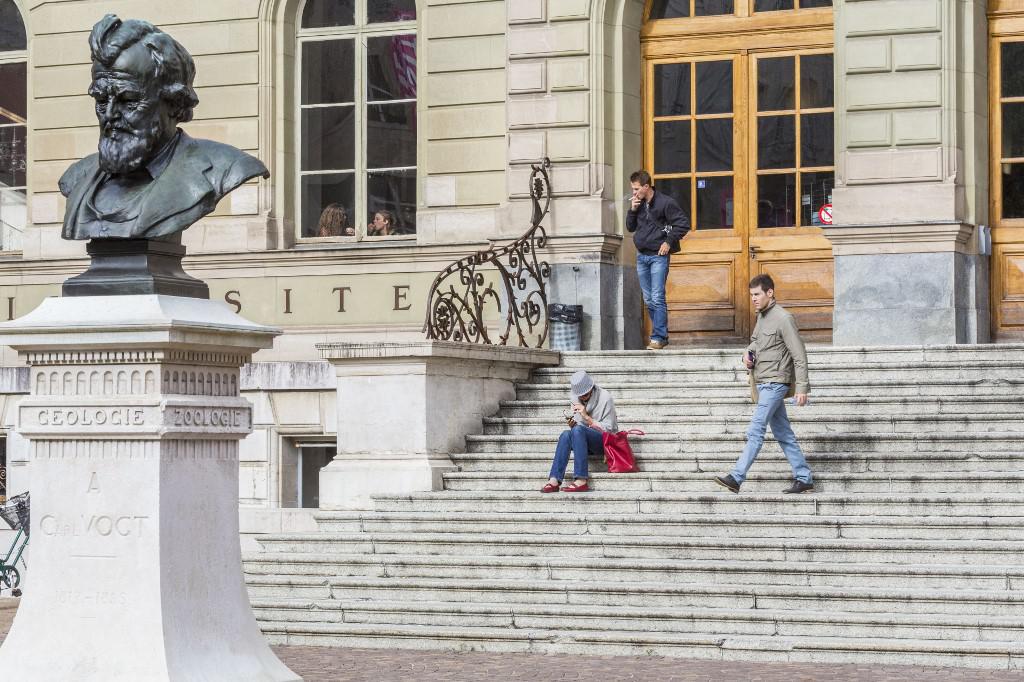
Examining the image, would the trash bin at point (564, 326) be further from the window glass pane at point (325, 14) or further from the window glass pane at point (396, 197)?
the window glass pane at point (325, 14)

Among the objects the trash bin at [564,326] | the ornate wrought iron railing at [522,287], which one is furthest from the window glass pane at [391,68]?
the trash bin at [564,326]

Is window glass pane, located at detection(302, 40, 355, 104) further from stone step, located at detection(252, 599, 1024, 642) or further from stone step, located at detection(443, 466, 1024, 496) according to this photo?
stone step, located at detection(252, 599, 1024, 642)

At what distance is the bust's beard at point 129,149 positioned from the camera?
9.72m

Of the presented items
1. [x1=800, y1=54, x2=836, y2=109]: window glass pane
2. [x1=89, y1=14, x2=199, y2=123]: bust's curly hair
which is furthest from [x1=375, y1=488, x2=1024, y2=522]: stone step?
[x1=800, y1=54, x2=836, y2=109]: window glass pane

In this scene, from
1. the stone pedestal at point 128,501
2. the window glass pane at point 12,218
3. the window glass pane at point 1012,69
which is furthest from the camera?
the window glass pane at point 12,218

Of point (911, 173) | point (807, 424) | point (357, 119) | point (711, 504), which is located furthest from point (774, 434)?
point (357, 119)

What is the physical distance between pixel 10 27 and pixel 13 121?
1.09 m

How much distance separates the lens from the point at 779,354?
1387cm

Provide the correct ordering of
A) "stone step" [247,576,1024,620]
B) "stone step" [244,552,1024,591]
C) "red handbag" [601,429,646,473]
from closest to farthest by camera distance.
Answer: "stone step" [247,576,1024,620], "stone step" [244,552,1024,591], "red handbag" [601,429,646,473]

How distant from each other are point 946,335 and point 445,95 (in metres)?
5.98

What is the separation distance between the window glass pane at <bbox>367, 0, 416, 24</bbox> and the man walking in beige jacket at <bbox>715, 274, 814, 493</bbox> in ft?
26.8

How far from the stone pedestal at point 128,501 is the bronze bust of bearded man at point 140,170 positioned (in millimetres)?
256

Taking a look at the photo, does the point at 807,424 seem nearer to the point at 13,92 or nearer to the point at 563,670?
the point at 563,670

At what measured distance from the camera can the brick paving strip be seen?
10797 millimetres
